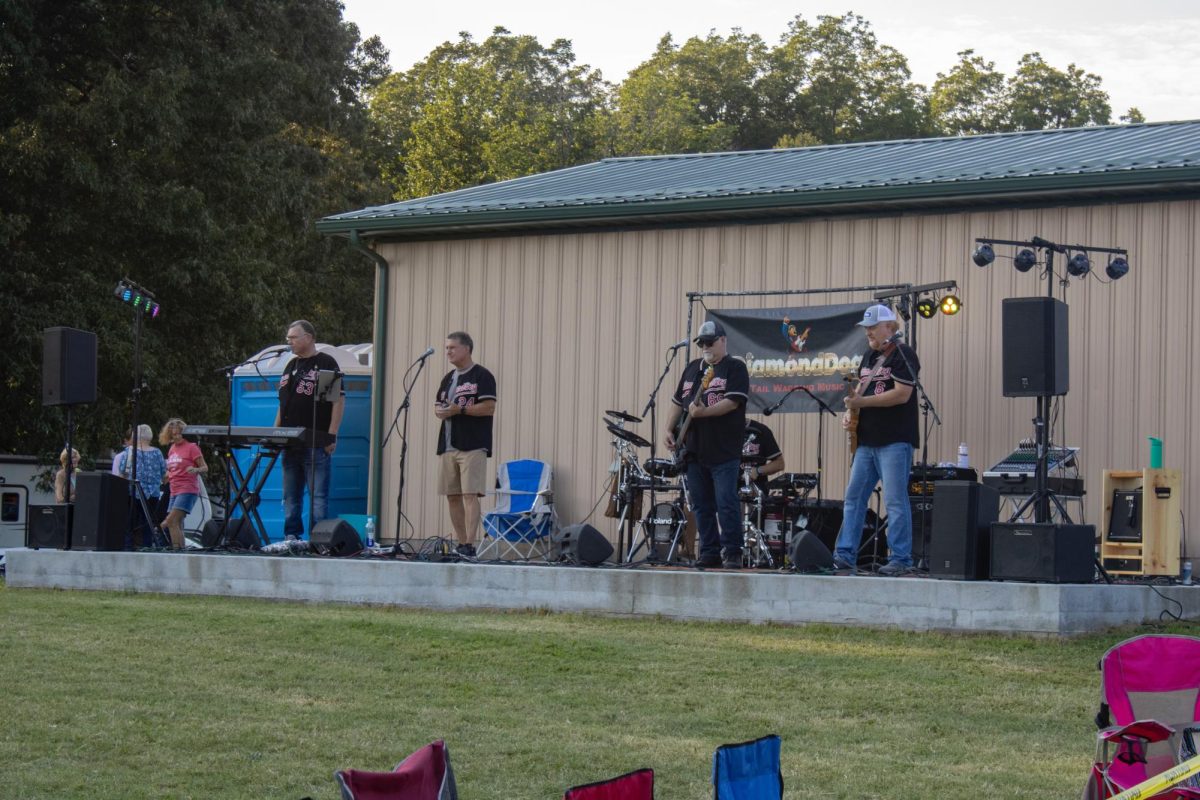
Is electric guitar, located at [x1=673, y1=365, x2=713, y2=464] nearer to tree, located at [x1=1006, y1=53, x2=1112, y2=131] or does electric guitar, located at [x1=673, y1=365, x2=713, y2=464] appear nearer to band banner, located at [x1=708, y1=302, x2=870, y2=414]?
band banner, located at [x1=708, y1=302, x2=870, y2=414]

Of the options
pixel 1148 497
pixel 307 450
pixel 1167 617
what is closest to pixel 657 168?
pixel 307 450

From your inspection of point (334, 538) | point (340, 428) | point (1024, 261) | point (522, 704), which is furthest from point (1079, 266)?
point (340, 428)

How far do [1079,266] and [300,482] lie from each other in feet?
19.7

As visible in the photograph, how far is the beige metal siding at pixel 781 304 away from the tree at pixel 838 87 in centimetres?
3826

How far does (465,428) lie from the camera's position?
11906 mm

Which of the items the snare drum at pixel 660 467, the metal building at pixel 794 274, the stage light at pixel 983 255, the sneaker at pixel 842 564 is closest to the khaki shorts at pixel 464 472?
the snare drum at pixel 660 467

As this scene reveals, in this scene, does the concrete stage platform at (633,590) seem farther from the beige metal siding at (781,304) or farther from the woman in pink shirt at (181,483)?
the beige metal siding at (781,304)

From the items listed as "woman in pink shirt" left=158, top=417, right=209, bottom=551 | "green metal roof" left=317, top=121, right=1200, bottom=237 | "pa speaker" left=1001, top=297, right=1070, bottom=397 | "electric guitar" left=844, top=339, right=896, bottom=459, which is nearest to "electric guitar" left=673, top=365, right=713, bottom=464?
"electric guitar" left=844, top=339, right=896, bottom=459

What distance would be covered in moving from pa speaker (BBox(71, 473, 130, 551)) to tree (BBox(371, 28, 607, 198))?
1160 inches

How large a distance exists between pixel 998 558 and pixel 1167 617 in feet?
4.26

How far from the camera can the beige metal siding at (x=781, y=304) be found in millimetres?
11852

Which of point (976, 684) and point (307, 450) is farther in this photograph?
point (307, 450)

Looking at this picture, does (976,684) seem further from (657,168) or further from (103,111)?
(103,111)

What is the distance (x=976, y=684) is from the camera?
778cm
